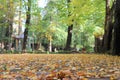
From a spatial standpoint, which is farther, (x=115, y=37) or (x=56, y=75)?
(x=115, y=37)

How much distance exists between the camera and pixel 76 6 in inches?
1058

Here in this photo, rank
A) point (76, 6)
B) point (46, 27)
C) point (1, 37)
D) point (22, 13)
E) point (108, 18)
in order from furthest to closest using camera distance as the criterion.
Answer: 1. point (46, 27)
2. point (1, 37)
3. point (22, 13)
4. point (76, 6)
5. point (108, 18)

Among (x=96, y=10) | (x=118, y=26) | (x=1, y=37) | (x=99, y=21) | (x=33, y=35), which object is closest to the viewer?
(x=118, y=26)

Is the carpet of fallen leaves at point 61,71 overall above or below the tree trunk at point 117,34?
below

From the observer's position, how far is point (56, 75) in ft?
18.4

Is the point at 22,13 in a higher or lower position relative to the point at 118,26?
higher

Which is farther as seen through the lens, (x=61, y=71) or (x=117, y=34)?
(x=117, y=34)

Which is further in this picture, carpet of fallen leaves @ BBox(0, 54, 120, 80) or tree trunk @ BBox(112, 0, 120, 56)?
tree trunk @ BBox(112, 0, 120, 56)

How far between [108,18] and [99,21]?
26.4 feet

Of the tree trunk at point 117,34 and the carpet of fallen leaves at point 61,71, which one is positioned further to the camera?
the tree trunk at point 117,34

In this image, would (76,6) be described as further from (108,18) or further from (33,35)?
(33,35)

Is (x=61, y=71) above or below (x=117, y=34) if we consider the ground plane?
below

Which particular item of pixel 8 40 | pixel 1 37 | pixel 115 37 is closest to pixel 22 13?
pixel 8 40

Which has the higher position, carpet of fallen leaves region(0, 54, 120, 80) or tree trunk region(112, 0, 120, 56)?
tree trunk region(112, 0, 120, 56)
